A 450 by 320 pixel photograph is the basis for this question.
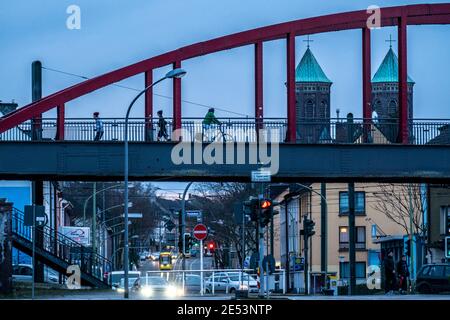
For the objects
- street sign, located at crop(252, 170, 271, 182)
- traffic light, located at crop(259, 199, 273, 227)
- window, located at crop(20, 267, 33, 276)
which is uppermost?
street sign, located at crop(252, 170, 271, 182)

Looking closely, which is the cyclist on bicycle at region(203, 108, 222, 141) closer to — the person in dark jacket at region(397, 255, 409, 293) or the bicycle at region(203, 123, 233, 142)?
the bicycle at region(203, 123, 233, 142)

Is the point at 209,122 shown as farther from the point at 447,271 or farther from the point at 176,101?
the point at 447,271

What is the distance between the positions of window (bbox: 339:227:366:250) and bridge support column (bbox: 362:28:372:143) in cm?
5789

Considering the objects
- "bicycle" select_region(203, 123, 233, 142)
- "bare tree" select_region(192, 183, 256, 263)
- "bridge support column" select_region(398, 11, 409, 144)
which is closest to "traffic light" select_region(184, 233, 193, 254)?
"bridge support column" select_region(398, 11, 409, 144)

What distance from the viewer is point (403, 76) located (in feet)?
132

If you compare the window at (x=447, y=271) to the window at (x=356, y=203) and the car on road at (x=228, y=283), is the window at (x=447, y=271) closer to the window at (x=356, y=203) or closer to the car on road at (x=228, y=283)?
the car on road at (x=228, y=283)

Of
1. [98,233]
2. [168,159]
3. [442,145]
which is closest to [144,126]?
[168,159]

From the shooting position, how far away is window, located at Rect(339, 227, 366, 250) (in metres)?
98.2

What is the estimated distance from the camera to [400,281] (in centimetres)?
4225

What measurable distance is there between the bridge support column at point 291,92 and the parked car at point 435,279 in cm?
928

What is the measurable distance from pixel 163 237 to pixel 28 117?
14104 centimetres

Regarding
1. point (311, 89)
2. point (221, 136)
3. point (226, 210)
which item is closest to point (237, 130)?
point (221, 136)

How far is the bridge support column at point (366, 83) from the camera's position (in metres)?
36.6

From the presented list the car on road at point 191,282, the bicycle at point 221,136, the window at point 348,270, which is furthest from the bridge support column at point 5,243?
the window at point 348,270
